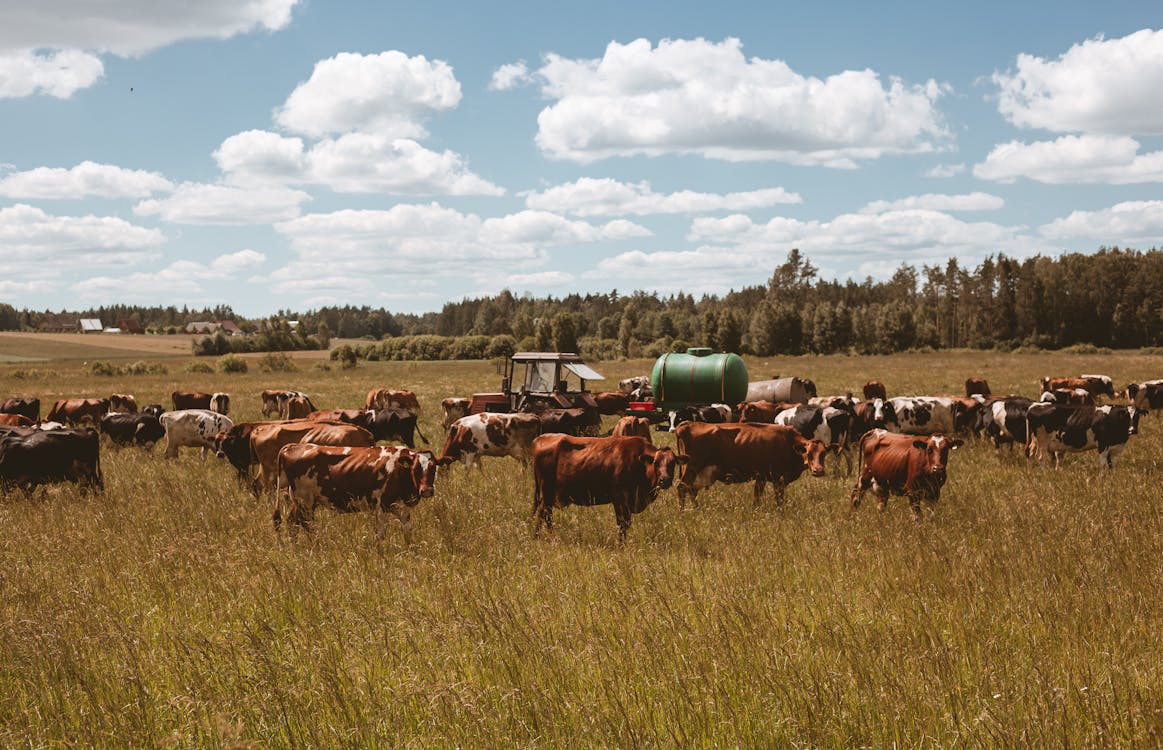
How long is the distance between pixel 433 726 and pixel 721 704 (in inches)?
72.6

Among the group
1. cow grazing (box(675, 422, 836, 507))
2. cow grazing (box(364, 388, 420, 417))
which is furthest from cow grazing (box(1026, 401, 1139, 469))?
cow grazing (box(364, 388, 420, 417))

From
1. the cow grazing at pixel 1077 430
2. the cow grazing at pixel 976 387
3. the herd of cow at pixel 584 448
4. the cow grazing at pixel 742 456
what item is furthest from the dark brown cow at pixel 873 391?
the cow grazing at pixel 742 456

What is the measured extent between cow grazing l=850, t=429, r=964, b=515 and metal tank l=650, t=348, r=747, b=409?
12.1 m

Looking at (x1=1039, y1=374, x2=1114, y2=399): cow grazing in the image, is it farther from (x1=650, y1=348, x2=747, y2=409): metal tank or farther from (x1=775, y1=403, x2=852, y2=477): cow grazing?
(x1=775, y1=403, x2=852, y2=477): cow grazing

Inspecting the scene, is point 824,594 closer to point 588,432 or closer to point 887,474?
point 887,474

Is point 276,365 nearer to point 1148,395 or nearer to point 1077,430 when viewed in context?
point 1148,395

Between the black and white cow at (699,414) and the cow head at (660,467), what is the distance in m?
10.2

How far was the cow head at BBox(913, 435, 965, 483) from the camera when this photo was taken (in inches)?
434

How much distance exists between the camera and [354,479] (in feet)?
33.9

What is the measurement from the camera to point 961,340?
118 m

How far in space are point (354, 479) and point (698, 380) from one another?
15.7 m

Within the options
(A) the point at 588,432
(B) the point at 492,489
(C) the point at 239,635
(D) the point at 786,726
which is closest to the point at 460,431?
(B) the point at 492,489

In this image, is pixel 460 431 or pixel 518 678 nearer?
pixel 518 678

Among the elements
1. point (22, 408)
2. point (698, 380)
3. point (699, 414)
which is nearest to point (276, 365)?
point (22, 408)
